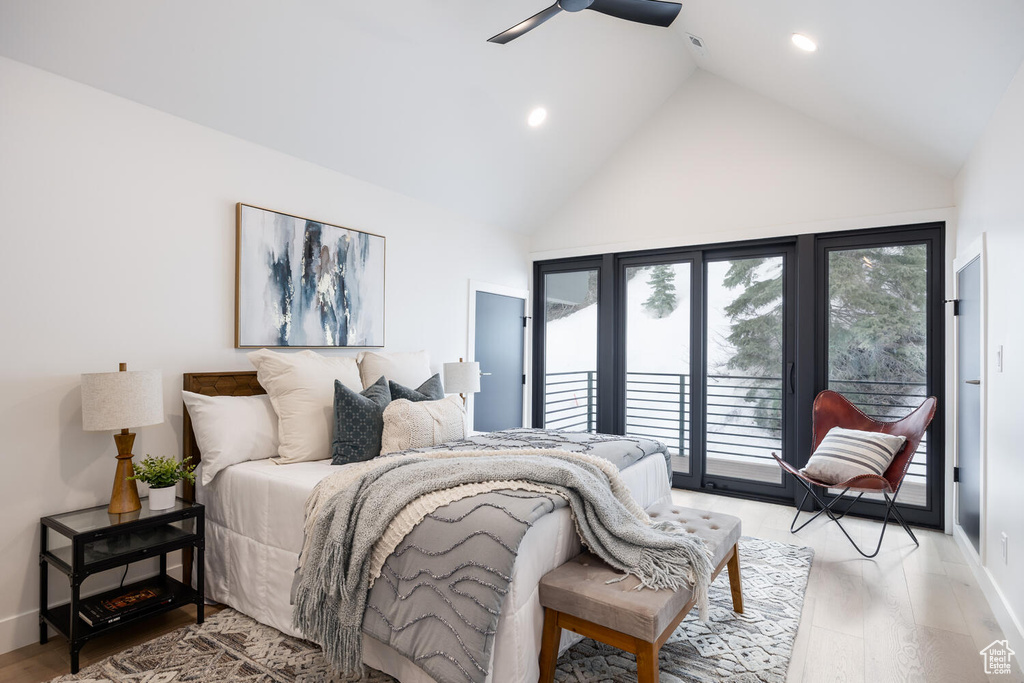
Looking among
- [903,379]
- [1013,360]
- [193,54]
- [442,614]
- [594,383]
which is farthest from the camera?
[594,383]

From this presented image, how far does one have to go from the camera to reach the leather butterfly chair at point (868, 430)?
3.21 metres

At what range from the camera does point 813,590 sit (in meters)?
2.75

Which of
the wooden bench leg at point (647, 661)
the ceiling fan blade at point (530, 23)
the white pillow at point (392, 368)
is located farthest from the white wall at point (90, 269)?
the wooden bench leg at point (647, 661)

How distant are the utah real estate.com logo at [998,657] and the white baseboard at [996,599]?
0.09 feet

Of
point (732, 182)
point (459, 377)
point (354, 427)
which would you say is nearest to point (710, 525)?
point (354, 427)

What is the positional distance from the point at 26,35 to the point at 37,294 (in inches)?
39.4

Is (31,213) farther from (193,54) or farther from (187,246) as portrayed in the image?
(193,54)

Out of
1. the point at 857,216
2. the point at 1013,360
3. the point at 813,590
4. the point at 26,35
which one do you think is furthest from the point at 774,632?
the point at 26,35

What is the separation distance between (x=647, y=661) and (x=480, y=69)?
10.6ft

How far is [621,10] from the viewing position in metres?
2.60

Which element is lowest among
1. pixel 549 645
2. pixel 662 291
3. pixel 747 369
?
pixel 549 645

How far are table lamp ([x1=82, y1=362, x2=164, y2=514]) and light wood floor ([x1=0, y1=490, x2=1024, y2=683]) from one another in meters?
0.58

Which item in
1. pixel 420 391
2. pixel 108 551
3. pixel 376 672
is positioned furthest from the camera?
pixel 420 391

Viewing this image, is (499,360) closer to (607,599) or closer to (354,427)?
(354,427)
